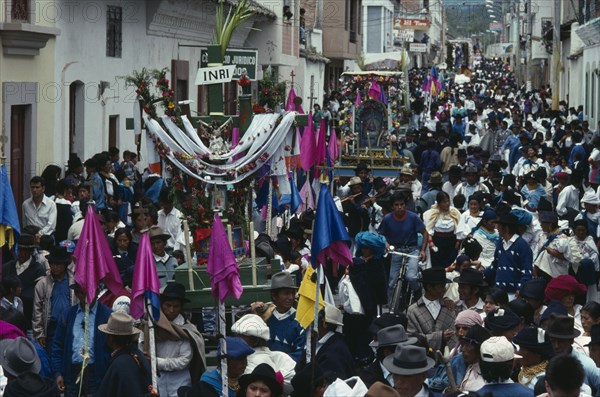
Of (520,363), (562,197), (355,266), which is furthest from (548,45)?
(520,363)

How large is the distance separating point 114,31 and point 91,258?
1389cm

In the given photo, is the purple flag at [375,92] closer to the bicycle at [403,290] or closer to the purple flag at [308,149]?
the purple flag at [308,149]

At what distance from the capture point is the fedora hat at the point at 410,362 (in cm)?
827

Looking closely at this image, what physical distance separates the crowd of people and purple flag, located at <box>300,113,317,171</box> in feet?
2.34

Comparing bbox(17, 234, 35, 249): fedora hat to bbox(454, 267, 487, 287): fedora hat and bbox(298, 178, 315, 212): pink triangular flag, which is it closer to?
bbox(454, 267, 487, 287): fedora hat

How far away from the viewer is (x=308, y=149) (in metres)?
19.0

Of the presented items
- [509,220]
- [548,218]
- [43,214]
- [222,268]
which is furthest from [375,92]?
[222,268]

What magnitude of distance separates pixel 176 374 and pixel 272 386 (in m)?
1.93

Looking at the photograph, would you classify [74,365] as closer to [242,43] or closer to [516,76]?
[242,43]

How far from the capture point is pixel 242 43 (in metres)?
36.1

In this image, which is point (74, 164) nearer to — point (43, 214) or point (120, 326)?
point (43, 214)

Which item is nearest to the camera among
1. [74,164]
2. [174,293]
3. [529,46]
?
[174,293]

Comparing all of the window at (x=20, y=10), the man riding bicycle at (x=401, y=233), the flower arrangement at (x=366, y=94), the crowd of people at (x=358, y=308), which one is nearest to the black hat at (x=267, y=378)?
the crowd of people at (x=358, y=308)

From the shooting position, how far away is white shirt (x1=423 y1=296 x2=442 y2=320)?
37.2ft
